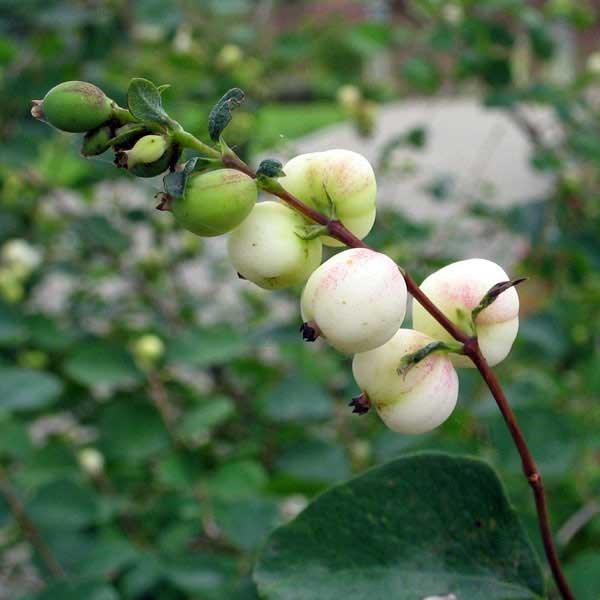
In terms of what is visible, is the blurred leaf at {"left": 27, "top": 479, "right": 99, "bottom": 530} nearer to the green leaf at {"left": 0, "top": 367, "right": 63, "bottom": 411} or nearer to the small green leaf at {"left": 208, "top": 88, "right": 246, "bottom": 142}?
the green leaf at {"left": 0, "top": 367, "right": 63, "bottom": 411}

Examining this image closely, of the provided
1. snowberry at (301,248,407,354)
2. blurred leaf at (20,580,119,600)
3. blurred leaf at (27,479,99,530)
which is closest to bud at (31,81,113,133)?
snowberry at (301,248,407,354)

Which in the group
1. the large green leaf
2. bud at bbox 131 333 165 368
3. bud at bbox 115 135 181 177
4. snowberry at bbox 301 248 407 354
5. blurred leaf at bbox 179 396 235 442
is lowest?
blurred leaf at bbox 179 396 235 442

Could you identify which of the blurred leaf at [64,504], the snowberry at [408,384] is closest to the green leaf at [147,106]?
the snowberry at [408,384]

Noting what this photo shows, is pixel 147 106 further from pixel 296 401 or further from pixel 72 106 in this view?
pixel 296 401

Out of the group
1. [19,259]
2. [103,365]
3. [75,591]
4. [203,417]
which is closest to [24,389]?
[103,365]

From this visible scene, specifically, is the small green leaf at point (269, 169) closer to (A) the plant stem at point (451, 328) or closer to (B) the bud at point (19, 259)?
(A) the plant stem at point (451, 328)

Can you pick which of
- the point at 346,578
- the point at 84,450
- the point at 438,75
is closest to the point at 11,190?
the point at 84,450
